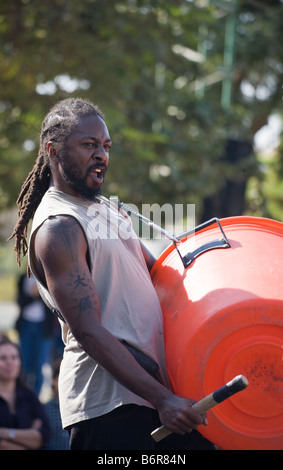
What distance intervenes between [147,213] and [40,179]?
17.6 feet

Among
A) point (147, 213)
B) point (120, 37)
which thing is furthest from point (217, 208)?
point (120, 37)

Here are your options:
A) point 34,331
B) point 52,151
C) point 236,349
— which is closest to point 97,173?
point 52,151

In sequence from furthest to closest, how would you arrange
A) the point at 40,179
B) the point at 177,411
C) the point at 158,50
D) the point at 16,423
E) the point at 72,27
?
the point at 158,50, the point at 72,27, the point at 16,423, the point at 40,179, the point at 177,411

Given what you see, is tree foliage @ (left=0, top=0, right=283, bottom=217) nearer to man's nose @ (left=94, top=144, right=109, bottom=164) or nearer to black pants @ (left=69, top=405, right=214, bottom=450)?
man's nose @ (left=94, top=144, right=109, bottom=164)

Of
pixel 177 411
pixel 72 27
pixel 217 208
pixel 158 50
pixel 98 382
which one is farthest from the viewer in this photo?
pixel 217 208

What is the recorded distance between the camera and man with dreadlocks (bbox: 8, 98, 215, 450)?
2451mm

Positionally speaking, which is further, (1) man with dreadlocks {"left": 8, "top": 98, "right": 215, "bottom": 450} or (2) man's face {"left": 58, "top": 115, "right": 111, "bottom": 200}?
(2) man's face {"left": 58, "top": 115, "right": 111, "bottom": 200}

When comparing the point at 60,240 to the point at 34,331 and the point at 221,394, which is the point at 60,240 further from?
the point at 34,331

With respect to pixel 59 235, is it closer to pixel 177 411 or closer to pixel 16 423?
pixel 177 411

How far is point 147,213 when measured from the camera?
8.33 m

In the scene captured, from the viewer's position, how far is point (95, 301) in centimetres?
252

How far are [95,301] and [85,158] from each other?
606mm

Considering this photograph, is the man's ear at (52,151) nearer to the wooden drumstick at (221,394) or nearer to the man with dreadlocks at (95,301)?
the man with dreadlocks at (95,301)

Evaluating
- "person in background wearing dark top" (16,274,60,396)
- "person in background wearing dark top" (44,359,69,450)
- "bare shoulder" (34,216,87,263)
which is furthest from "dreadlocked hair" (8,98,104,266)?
"person in background wearing dark top" (16,274,60,396)
